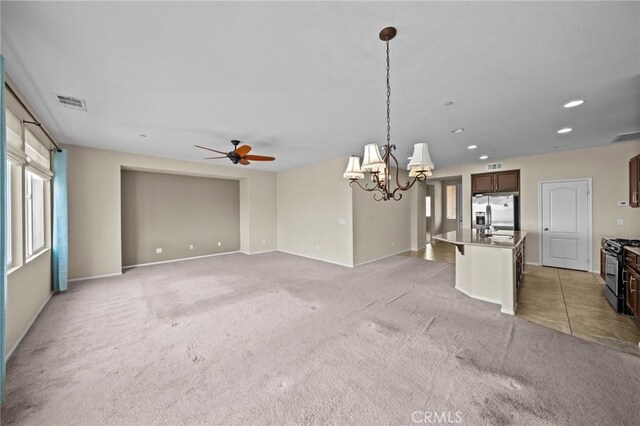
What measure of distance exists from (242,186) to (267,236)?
1.75 metres

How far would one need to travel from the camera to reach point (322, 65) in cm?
207

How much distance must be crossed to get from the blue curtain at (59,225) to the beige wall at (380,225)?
5.22 m

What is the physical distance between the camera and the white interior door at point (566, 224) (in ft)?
16.1

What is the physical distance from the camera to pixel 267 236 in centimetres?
748

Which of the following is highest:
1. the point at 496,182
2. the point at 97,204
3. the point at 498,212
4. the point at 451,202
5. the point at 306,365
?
the point at 496,182

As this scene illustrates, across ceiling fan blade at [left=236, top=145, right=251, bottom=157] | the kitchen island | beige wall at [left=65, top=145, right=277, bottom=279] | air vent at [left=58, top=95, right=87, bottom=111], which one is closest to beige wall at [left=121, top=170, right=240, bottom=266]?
beige wall at [left=65, top=145, right=277, bottom=279]

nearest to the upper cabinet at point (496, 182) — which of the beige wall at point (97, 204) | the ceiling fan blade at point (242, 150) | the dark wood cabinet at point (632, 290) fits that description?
the dark wood cabinet at point (632, 290)

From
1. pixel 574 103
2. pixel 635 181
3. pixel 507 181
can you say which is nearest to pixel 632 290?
pixel 635 181

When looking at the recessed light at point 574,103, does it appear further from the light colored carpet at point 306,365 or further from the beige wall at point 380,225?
the beige wall at point 380,225

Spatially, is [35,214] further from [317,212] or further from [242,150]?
[317,212]

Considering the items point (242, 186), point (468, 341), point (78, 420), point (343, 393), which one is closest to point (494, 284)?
point (468, 341)

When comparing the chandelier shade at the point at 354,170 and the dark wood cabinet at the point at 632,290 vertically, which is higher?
the chandelier shade at the point at 354,170

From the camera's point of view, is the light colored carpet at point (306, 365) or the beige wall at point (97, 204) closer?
the light colored carpet at point (306, 365)

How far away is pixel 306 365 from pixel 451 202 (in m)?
9.69
